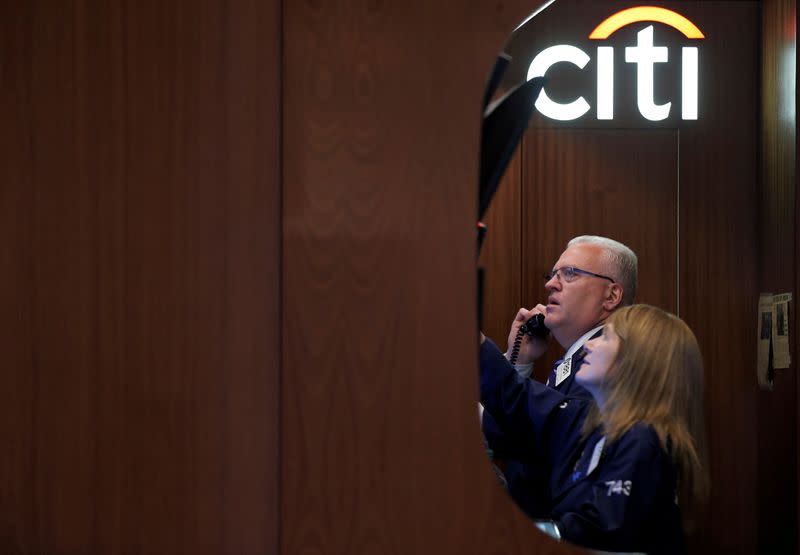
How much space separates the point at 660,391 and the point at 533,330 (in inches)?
34.0

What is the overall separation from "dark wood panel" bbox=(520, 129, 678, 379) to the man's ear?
0.77 m

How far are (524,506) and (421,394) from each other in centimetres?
101

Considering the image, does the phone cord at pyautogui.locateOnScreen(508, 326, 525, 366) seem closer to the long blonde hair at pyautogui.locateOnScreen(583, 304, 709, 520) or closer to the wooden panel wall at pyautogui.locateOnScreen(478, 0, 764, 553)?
the wooden panel wall at pyautogui.locateOnScreen(478, 0, 764, 553)

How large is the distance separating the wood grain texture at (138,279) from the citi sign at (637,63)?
79.0 inches

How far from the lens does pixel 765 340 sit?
2.41 meters

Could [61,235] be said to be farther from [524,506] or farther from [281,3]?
[524,506]

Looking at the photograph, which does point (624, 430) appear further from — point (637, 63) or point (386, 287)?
point (637, 63)

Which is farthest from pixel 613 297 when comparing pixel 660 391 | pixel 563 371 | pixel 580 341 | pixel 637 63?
pixel 637 63

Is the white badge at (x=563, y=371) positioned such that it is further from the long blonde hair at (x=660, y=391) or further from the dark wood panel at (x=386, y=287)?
the dark wood panel at (x=386, y=287)

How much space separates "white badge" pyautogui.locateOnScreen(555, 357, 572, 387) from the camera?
7.14 ft

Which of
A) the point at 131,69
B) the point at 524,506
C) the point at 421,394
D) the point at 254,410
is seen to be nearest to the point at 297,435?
the point at 254,410

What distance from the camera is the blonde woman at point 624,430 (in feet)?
5.29

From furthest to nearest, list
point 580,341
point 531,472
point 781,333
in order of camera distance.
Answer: point 580,341, point 531,472, point 781,333

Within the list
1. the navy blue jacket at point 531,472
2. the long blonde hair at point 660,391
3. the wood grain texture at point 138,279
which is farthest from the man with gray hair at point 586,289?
the wood grain texture at point 138,279
